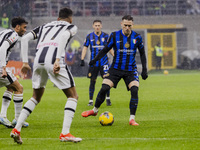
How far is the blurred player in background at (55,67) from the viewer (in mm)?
6074

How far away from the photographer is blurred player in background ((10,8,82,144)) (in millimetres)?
6074

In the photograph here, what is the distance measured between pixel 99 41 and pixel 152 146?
642cm

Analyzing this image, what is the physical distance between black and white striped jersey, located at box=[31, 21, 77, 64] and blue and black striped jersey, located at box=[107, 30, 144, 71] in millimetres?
2039

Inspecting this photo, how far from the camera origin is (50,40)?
6246 mm

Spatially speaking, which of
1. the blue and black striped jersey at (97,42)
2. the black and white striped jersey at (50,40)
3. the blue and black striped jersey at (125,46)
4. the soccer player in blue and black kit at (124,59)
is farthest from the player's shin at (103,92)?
the blue and black striped jersey at (97,42)

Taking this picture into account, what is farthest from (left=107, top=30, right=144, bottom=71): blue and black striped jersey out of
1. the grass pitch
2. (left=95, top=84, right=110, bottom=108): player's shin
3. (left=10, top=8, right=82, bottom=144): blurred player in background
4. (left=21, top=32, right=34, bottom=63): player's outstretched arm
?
(left=21, top=32, right=34, bottom=63): player's outstretched arm

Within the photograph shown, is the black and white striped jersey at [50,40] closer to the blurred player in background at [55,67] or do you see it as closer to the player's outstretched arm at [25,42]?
the blurred player in background at [55,67]

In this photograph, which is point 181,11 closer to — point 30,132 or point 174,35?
point 174,35

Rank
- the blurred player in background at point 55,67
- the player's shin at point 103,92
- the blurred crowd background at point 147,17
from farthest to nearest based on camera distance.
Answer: the blurred crowd background at point 147,17, the player's shin at point 103,92, the blurred player in background at point 55,67

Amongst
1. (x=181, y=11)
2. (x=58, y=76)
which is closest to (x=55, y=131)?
(x=58, y=76)

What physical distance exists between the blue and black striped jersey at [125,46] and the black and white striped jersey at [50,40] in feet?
6.69

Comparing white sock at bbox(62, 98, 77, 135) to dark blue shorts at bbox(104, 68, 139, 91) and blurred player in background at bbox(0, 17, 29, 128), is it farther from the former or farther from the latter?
dark blue shorts at bbox(104, 68, 139, 91)

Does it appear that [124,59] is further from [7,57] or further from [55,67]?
Answer: [55,67]

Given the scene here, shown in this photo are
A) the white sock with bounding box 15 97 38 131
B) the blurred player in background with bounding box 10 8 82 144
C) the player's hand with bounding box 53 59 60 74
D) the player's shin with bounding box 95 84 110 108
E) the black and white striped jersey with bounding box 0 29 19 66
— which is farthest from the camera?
the player's shin with bounding box 95 84 110 108
